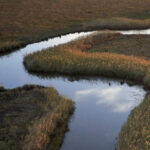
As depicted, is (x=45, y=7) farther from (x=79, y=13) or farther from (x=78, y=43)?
(x=78, y=43)

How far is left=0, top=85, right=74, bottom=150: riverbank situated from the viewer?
1121 centimetres

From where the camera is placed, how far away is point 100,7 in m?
54.3

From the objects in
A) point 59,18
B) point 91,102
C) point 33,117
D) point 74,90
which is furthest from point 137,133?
point 59,18

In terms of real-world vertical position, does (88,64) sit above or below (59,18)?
above

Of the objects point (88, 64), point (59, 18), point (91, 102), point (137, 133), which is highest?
point (137, 133)

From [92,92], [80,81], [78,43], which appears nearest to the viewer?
[92,92]

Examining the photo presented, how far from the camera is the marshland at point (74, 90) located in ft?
38.3

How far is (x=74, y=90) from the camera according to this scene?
17469 millimetres

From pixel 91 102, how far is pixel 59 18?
28885mm

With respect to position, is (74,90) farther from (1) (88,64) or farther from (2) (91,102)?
(1) (88,64)

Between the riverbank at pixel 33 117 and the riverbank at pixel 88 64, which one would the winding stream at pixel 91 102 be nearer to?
the riverbank at pixel 33 117

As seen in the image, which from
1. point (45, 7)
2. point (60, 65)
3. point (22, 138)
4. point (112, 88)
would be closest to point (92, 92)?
point (112, 88)

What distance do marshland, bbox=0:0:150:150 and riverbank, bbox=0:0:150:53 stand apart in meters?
0.21

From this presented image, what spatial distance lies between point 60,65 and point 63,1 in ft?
135
